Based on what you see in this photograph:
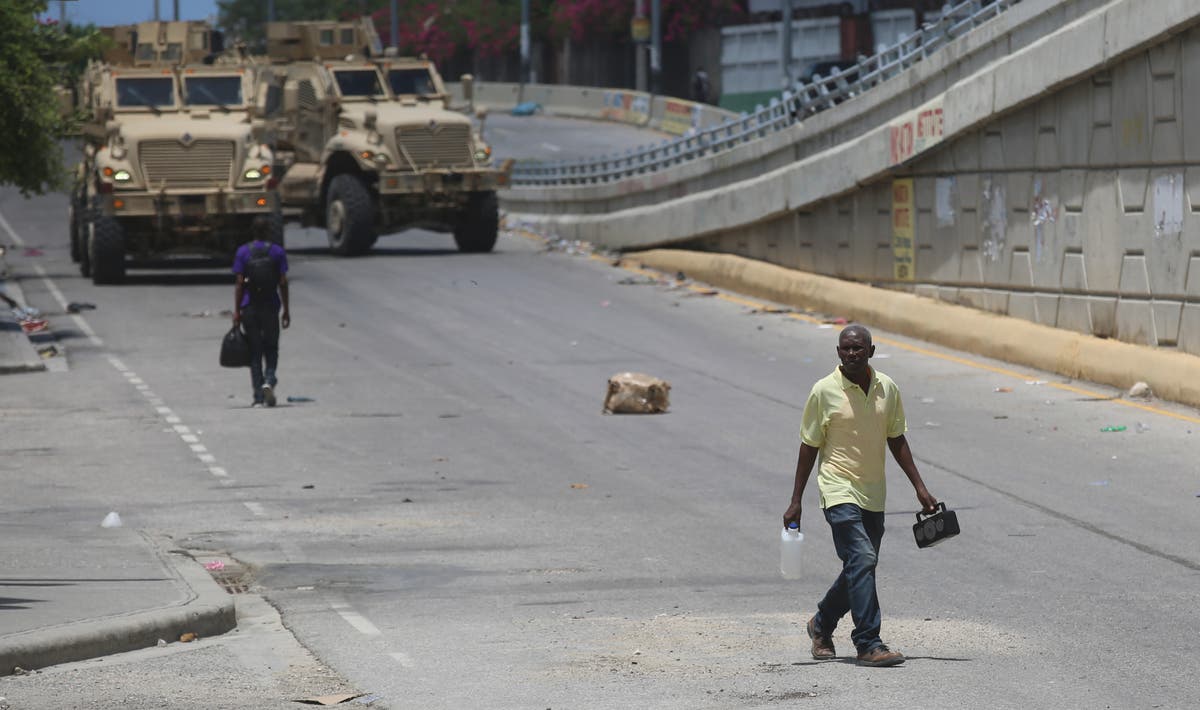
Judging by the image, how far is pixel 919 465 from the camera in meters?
14.9

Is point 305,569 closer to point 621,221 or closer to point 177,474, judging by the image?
point 177,474

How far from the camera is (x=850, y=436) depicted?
829 centimetres

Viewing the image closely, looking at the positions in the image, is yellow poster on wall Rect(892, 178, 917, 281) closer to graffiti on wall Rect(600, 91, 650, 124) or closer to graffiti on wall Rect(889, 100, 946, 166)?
graffiti on wall Rect(889, 100, 946, 166)

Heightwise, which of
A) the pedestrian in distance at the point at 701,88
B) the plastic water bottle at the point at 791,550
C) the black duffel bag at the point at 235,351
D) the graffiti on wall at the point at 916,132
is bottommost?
the black duffel bag at the point at 235,351

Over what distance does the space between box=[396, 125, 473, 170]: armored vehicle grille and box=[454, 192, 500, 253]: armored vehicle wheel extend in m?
1.15

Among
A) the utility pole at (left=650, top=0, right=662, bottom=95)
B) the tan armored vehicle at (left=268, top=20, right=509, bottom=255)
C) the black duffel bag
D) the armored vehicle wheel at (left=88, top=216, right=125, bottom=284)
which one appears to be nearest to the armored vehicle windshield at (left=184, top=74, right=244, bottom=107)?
the tan armored vehicle at (left=268, top=20, right=509, bottom=255)

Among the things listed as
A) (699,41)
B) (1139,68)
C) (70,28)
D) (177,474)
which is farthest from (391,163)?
(699,41)

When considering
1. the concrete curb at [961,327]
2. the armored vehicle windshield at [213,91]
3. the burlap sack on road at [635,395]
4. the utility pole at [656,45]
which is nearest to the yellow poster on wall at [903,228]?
the concrete curb at [961,327]

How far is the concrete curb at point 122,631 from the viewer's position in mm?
8367

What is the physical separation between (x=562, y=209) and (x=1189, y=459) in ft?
79.4

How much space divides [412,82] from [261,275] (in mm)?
15466

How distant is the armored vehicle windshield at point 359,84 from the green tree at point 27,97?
24.5 ft

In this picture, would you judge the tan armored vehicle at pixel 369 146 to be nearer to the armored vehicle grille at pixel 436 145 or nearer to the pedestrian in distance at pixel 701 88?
the armored vehicle grille at pixel 436 145

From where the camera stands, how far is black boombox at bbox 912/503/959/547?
8164mm
